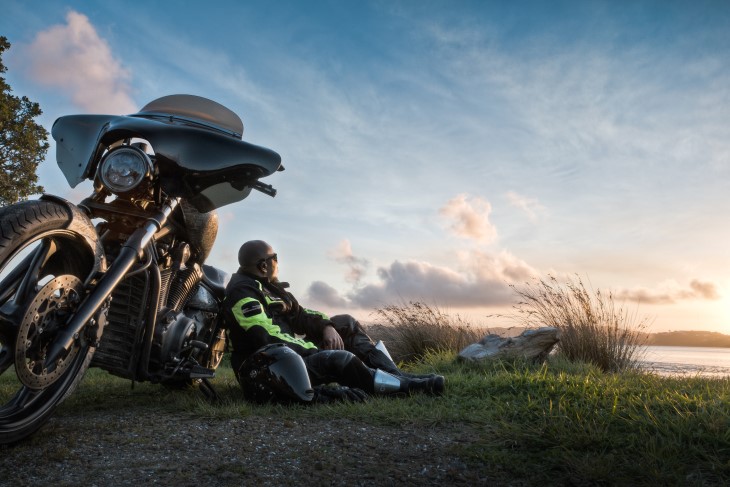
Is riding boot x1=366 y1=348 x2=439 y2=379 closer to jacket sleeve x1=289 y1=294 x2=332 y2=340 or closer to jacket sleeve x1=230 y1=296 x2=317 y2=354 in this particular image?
jacket sleeve x1=289 y1=294 x2=332 y2=340

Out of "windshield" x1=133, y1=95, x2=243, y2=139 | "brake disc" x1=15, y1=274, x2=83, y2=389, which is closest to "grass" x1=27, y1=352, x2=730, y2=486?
"brake disc" x1=15, y1=274, x2=83, y2=389

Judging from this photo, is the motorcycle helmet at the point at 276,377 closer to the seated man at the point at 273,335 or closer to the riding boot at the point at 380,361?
the seated man at the point at 273,335

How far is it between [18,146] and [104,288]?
15.1 m

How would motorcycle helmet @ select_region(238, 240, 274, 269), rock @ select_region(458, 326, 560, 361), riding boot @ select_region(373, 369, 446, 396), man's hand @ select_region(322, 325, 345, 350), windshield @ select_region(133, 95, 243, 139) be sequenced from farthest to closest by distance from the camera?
rock @ select_region(458, 326, 560, 361) < man's hand @ select_region(322, 325, 345, 350) < motorcycle helmet @ select_region(238, 240, 274, 269) < riding boot @ select_region(373, 369, 446, 396) < windshield @ select_region(133, 95, 243, 139)

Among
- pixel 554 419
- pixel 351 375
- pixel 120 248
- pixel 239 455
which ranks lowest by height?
pixel 239 455

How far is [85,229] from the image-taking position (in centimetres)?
305

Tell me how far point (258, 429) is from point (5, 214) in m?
1.76

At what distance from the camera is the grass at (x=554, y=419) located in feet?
9.06

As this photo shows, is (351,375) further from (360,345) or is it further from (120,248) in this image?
(120,248)

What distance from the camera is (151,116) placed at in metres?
3.83

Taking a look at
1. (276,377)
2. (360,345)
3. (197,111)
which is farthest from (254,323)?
(197,111)

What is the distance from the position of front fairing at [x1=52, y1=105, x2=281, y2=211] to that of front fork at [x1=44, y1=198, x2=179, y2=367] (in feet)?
1.12

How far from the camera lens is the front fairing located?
341 centimetres

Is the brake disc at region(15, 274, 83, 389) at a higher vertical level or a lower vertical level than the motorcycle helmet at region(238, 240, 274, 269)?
lower
